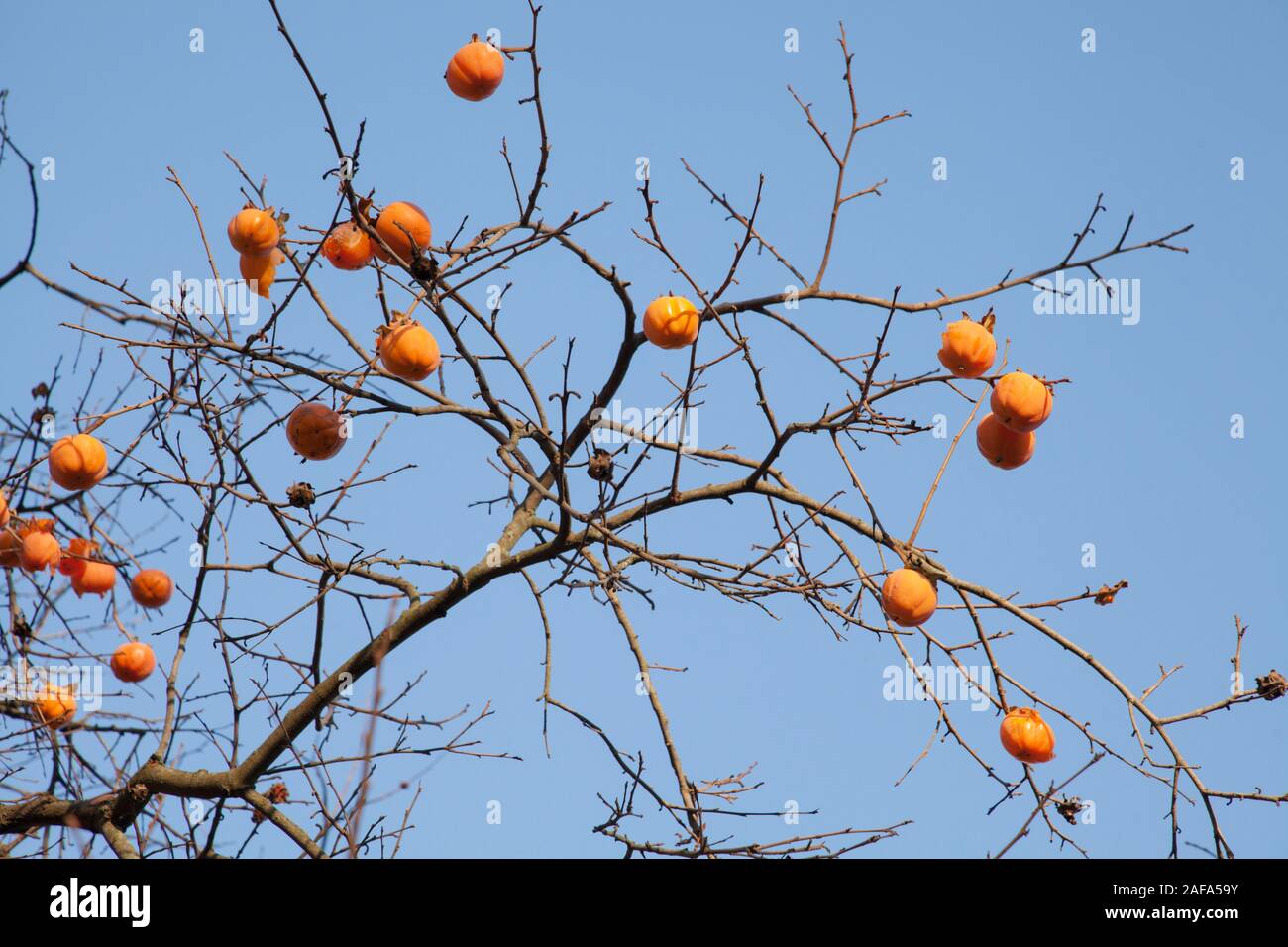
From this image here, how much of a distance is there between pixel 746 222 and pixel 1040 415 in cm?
114

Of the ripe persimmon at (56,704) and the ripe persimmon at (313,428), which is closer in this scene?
the ripe persimmon at (313,428)

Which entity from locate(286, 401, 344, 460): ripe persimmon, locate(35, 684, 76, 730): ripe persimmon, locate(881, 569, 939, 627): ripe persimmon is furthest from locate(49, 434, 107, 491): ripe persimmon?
locate(881, 569, 939, 627): ripe persimmon

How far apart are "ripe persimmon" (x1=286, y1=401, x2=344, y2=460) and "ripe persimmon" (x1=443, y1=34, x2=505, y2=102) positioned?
122cm

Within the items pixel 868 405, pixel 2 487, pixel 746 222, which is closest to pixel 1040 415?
pixel 868 405

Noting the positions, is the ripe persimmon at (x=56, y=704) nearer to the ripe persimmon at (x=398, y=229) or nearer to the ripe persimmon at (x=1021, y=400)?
the ripe persimmon at (x=398, y=229)

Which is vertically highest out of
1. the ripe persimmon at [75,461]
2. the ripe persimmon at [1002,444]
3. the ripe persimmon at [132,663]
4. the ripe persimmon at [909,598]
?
the ripe persimmon at [75,461]

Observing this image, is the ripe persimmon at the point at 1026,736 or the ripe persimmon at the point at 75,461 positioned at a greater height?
the ripe persimmon at the point at 75,461

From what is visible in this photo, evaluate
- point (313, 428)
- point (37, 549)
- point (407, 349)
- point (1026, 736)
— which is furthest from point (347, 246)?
point (1026, 736)

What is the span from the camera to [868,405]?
3.96 meters

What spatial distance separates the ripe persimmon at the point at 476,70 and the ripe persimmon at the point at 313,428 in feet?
4.01

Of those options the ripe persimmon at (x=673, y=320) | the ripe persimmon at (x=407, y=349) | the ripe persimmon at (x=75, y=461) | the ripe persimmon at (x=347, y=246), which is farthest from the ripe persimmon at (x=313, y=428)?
the ripe persimmon at (x=673, y=320)

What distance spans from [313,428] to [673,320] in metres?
1.22

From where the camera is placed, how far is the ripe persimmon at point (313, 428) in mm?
4156
